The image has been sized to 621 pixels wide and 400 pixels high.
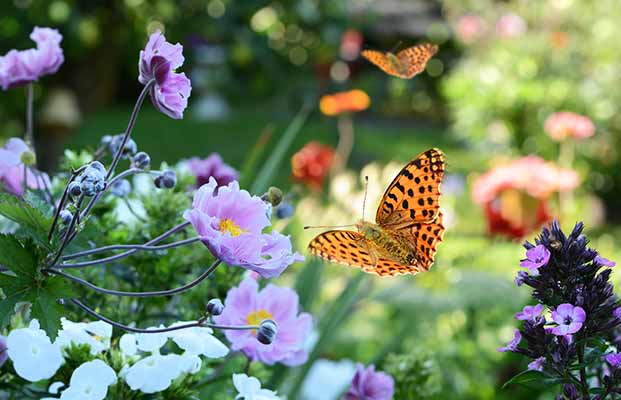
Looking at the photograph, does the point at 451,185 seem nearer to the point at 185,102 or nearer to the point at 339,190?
the point at 339,190

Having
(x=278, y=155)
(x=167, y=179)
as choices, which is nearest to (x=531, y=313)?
(x=167, y=179)

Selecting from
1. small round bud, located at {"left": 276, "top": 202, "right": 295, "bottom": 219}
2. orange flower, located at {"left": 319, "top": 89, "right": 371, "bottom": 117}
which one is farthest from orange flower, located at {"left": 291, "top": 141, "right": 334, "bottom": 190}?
small round bud, located at {"left": 276, "top": 202, "right": 295, "bottom": 219}

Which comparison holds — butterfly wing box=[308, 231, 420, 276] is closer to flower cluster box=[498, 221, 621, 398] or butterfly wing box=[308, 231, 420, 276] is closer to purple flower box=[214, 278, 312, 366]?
purple flower box=[214, 278, 312, 366]

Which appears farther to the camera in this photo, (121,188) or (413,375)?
(413,375)

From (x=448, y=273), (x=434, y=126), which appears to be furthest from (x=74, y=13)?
(x=434, y=126)

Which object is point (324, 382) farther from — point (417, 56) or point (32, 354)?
point (32, 354)

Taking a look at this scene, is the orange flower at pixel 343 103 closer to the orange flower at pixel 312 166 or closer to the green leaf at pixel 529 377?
the orange flower at pixel 312 166
